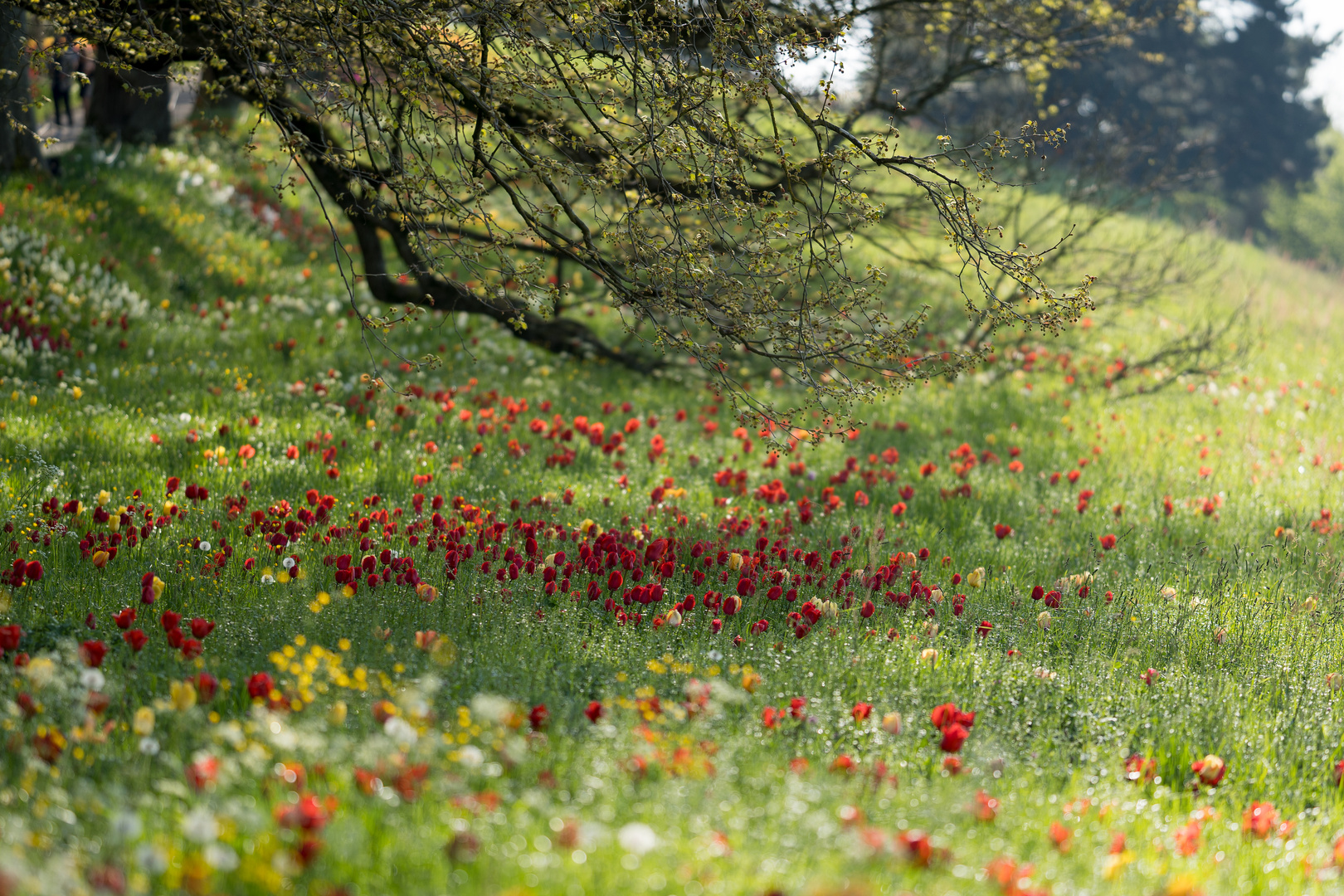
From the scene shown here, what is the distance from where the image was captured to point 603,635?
4434 mm

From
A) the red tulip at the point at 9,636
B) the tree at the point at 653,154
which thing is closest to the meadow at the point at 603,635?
the red tulip at the point at 9,636

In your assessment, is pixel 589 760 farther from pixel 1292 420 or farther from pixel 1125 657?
pixel 1292 420

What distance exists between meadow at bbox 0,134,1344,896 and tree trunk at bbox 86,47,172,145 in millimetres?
4715

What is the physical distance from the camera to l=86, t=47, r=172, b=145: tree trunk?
13992mm

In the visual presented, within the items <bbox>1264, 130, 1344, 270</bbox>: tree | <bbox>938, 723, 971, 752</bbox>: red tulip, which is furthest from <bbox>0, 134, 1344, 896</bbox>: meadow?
<bbox>1264, 130, 1344, 270</bbox>: tree

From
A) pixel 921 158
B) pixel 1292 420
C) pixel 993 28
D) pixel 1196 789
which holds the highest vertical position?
pixel 993 28

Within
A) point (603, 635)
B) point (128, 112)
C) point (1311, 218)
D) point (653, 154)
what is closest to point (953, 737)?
point (603, 635)

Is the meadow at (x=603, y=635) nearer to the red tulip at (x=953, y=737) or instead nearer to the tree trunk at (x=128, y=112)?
the red tulip at (x=953, y=737)

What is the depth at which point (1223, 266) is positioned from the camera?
2367cm

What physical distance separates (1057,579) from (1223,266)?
22136mm

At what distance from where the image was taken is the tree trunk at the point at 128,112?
14.0 m

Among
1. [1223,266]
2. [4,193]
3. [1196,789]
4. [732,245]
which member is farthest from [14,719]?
[1223,266]

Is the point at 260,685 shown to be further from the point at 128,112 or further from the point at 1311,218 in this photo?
the point at 1311,218

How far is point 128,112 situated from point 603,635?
1432 centimetres
